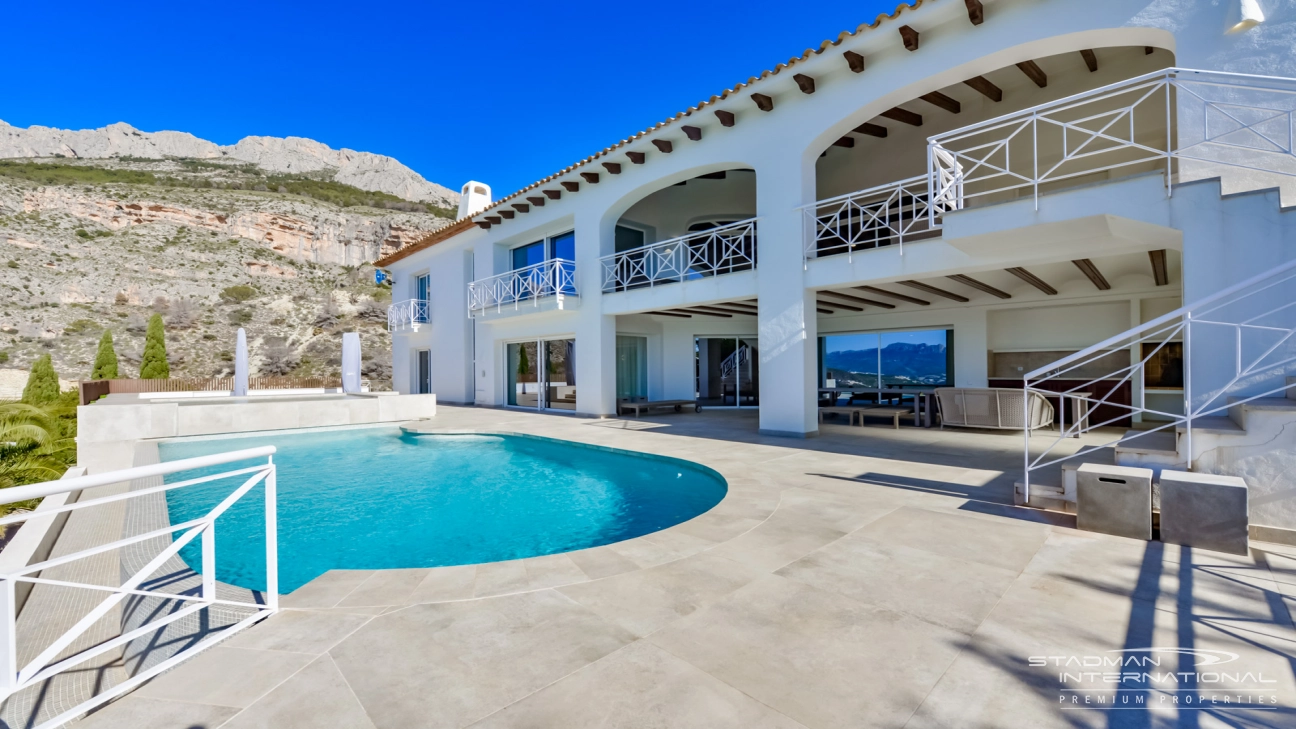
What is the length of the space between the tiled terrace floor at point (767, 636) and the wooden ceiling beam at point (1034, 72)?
23.9 ft

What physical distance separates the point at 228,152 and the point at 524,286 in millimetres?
77265

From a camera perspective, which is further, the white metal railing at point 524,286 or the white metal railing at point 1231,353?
the white metal railing at point 524,286

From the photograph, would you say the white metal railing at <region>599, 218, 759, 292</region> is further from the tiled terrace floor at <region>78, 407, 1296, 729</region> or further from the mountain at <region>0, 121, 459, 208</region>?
the mountain at <region>0, 121, 459, 208</region>

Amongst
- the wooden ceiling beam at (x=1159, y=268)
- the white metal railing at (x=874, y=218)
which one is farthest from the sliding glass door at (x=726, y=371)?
the wooden ceiling beam at (x=1159, y=268)

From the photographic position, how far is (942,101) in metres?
9.36

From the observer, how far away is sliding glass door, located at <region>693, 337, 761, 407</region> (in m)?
15.2

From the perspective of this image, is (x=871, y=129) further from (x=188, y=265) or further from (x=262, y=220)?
(x=262, y=220)

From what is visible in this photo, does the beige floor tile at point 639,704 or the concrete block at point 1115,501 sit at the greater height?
the concrete block at point 1115,501

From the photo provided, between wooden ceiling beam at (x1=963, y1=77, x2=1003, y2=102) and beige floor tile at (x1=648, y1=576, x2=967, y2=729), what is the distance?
29.3 feet

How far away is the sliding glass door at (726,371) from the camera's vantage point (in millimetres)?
15164

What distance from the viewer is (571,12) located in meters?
18.3

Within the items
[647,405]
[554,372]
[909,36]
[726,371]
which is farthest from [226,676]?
[726,371]

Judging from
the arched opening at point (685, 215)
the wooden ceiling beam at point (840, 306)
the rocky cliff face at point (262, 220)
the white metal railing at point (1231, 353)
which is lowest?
the white metal railing at point (1231, 353)

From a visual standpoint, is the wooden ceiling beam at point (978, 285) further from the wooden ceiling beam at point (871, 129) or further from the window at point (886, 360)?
the wooden ceiling beam at point (871, 129)
